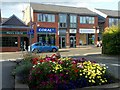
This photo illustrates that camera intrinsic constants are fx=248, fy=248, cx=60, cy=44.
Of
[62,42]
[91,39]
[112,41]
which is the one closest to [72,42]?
[62,42]

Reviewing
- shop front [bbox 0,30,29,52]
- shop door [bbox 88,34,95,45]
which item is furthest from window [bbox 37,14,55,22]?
→ shop door [bbox 88,34,95,45]

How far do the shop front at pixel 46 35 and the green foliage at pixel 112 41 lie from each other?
22045 mm

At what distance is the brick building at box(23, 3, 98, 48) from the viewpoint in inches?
1727

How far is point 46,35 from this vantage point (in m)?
44.9

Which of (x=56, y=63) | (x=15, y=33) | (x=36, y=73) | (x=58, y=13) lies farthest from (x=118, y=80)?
(x=58, y=13)

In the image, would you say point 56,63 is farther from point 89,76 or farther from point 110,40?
point 110,40

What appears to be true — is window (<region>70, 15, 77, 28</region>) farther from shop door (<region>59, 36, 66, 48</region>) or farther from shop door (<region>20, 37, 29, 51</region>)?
shop door (<region>20, 37, 29, 51</region>)

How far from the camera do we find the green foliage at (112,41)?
861 inches

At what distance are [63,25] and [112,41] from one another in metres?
25.2

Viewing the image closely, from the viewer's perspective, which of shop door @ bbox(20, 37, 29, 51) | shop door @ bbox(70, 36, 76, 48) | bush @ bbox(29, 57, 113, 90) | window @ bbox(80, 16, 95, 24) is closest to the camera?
bush @ bbox(29, 57, 113, 90)

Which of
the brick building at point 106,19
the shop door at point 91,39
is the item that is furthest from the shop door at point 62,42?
the brick building at point 106,19

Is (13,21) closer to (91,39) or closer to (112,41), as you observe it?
(91,39)

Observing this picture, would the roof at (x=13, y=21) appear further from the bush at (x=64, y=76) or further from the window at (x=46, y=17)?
the bush at (x=64, y=76)

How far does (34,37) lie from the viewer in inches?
1700
